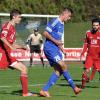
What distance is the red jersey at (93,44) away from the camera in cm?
1574

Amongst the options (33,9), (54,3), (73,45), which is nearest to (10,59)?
(73,45)

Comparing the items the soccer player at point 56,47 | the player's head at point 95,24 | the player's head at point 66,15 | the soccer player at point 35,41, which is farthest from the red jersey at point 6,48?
the soccer player at point 35,41

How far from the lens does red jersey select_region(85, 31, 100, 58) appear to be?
1574cm

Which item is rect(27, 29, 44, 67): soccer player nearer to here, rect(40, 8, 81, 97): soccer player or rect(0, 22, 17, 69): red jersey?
rect(0, 22, 17, 69): red jersey

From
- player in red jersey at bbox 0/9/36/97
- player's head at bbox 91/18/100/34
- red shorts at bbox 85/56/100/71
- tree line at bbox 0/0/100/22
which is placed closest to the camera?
player in red jersey at bbox 0/9/36/97

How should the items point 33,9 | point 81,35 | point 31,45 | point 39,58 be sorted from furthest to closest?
point 33,9
point 81,35
point 39,58
point 31,45

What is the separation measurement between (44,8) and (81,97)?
118 ft

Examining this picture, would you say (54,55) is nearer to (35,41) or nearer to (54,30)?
(54,30)

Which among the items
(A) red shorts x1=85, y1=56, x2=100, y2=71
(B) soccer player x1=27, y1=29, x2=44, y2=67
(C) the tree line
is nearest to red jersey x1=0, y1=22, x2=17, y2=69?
(A) red shorts x1=85, y1=56, x2=100, y2=71

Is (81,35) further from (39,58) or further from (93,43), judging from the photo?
(93,43)

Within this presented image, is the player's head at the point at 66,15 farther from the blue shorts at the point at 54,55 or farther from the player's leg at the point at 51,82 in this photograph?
the player's leg at the point at 51,82

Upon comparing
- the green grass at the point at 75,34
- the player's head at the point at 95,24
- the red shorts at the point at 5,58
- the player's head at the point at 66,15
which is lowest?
the green grass at the point at 75,34

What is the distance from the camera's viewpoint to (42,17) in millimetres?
31938

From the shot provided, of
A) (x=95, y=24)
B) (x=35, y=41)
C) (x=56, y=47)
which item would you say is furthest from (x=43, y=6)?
(x=56, y=47)
